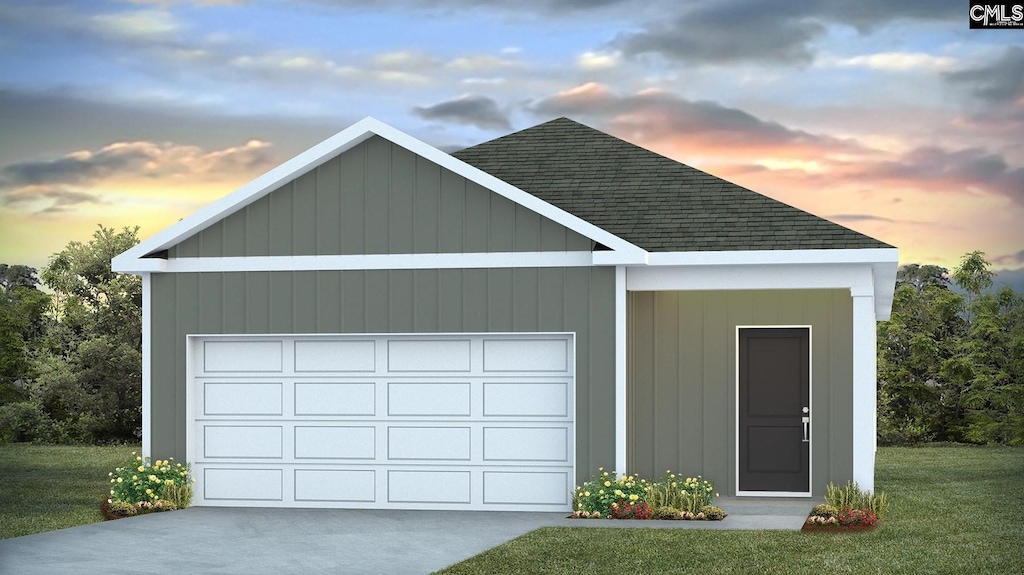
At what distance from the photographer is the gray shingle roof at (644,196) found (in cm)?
1552

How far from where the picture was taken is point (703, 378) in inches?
648

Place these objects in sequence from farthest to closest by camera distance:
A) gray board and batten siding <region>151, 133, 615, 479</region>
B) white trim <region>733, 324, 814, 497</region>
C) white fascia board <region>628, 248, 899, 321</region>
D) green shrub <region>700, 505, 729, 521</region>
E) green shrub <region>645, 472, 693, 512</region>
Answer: white trim <region>733, 324, 814, 497</region>
gray board and batten siding <region>151, 133, 615, 479</region>
white fascia board <region>628, 248, 899, 321</region>
green shrub <region>645, 472, 693, 512</region>
green shrub <region>700, 505, 729, 521</region>

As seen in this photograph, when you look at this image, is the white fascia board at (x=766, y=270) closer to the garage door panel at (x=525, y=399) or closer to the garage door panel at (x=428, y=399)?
the garage door panel at (x=525, y=399)

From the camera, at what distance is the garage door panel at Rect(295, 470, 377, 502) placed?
51.8 ft

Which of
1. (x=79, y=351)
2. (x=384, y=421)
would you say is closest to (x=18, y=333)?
(x=79, y=351)

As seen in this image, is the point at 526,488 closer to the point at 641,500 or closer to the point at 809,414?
the point at 641,500

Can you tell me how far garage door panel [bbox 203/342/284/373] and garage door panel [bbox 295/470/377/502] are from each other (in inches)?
54.7

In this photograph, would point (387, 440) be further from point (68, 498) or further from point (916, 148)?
point (916, 148)

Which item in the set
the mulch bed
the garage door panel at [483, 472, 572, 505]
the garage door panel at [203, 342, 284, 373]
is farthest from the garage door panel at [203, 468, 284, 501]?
the mulch bed

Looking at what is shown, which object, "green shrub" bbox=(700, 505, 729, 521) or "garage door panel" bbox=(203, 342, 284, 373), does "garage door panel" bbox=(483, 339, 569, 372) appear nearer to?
"green shrub" bbox=(700, 505, 729, 521)

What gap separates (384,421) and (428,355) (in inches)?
38.6

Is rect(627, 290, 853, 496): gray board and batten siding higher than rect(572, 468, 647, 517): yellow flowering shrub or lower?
higher

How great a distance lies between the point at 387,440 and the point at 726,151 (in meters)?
13.5

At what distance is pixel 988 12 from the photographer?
15133mm
